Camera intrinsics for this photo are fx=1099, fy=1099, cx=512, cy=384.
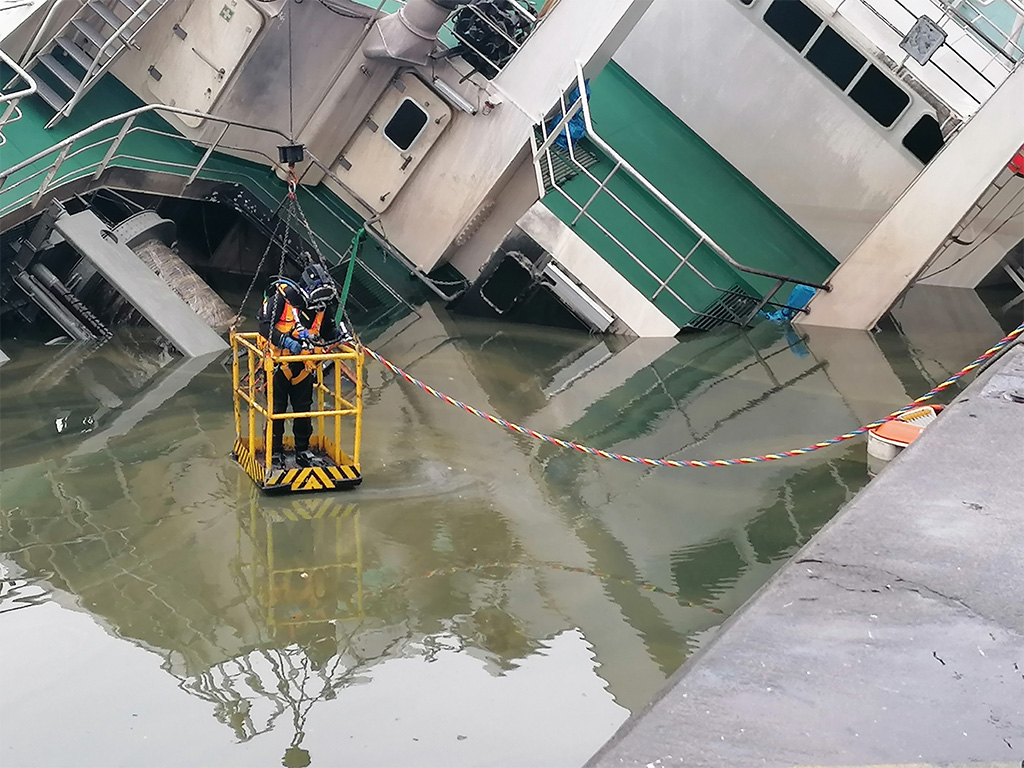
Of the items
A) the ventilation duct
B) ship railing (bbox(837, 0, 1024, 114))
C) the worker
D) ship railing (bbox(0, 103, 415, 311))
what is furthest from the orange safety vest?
ship railing (bbox(837, 0, 1024, 114))

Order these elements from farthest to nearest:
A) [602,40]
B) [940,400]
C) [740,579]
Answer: [602,40] → [940,400] → [740,579]

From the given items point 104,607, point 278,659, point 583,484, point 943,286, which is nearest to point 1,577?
point 104,607

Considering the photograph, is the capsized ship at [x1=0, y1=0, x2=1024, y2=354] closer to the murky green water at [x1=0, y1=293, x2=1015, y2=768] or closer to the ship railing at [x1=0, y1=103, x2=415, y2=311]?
the ship railing at [x1=0, y1=103, x2=415, y2=311]

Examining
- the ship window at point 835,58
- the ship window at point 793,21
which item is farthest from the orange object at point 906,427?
the ship window at point 793,21

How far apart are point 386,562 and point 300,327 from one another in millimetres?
1542

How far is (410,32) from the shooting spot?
10.5 meters

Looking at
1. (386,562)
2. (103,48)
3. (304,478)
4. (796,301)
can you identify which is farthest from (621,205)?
(386,562)

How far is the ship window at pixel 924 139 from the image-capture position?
11.8 meters

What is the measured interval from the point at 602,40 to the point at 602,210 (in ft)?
5.59

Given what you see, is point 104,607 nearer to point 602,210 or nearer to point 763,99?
point 602,210

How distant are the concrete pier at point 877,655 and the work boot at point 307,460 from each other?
3481 millimetres

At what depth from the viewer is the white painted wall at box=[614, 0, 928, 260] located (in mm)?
11992

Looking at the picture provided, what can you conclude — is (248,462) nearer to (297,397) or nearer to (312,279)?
(297,397)

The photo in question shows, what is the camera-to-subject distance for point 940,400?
29.2 feet
